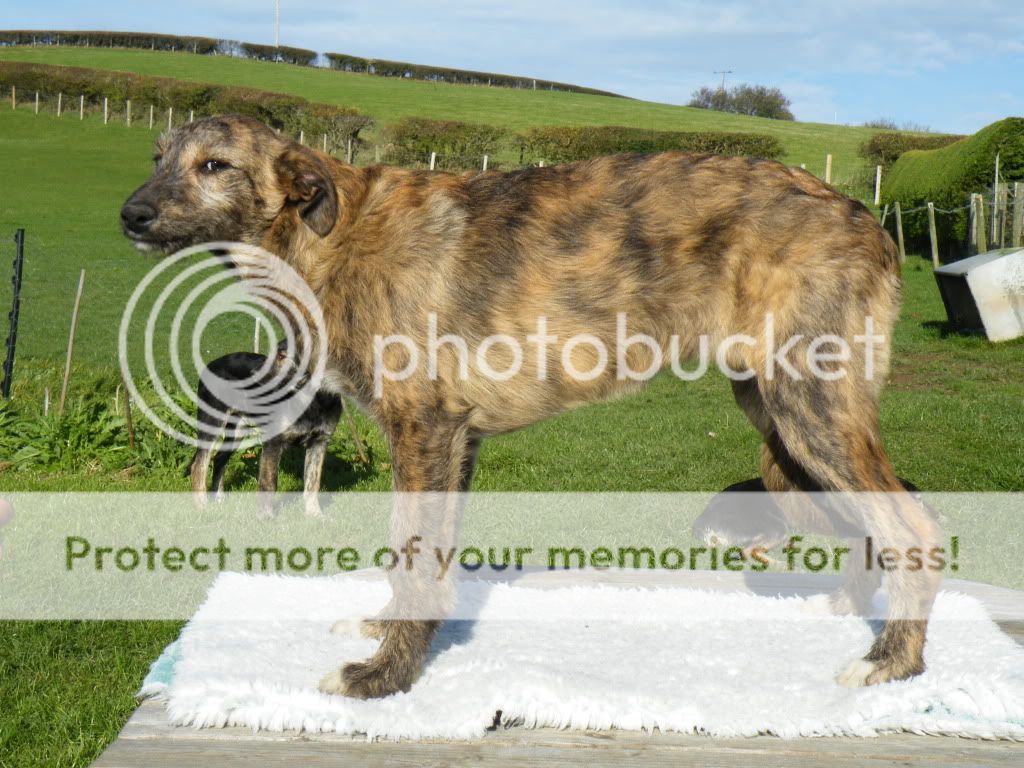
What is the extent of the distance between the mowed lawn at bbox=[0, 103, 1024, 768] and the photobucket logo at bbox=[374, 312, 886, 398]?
1.97m

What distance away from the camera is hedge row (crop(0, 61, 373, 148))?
4519 centimetres

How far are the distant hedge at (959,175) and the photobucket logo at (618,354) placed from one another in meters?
21.7

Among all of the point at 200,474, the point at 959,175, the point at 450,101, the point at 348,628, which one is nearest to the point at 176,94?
the point at 450,101

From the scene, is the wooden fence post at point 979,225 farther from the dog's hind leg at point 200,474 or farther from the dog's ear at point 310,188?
the dog's ear at point 310,188

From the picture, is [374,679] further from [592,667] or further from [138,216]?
[138,216]

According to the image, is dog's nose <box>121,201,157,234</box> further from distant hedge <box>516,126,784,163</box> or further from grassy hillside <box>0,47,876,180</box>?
grassy hillside <box>0,47,876,180</box>

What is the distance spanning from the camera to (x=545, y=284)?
354 centimetres

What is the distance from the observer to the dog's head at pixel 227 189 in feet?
11.0

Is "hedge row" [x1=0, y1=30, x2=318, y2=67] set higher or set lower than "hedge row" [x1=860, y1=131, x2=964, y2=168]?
higher

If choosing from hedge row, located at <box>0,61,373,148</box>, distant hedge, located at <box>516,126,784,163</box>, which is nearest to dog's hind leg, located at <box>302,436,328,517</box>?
distant hedge, located at <box>516,126,784,163</box>

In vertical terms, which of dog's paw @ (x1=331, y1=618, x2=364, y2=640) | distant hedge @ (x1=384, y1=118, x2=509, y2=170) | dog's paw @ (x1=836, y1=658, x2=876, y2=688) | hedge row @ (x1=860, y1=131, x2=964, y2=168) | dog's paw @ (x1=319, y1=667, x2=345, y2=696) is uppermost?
hedge row @ (x1=860, y1=131, x2=964, y2=168)

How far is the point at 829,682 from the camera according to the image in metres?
3.46

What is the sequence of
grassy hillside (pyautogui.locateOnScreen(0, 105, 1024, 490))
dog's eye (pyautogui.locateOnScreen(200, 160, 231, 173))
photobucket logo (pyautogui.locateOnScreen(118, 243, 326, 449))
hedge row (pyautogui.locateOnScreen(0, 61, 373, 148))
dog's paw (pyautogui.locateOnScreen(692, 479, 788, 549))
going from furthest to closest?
hedge row (pyautogui.locateOnScreen(0, 61, 373, 148)) → grassy hillside (pyautogui.locateOnScreen(0, 105, 1024, 490)) → dog's paw (pyautogui.locateOnScreen(692, 479, 788, 549)) → photobucket logo (pyautogui.locateOnScreen(118, 243, 326, 449)) → dog's eye (pyautogui.locateOnScreen(200, 160, 231, 173))

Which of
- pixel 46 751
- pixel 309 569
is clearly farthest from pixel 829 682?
pixel 309 569
